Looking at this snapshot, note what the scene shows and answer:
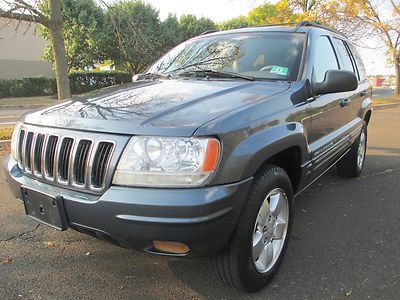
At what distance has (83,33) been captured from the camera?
85.0 ft

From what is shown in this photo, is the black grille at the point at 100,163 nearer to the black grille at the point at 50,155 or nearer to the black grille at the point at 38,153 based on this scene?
the black grille at the point at 50,155

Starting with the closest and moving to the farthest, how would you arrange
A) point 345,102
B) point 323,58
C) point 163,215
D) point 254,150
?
1. point 163,215
2. point 254,150
3. point 323,58
4. point 345,102

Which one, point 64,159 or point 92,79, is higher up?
point 64,159

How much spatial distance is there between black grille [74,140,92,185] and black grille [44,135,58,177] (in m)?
0.23

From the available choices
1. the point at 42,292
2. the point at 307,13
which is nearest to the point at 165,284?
the point at 42,292

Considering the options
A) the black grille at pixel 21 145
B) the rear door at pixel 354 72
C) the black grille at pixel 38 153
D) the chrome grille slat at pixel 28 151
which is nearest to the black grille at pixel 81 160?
the black grille at pixel 38 153

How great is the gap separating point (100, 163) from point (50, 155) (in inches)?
17.7

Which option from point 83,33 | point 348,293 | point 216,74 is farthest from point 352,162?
point 83,33

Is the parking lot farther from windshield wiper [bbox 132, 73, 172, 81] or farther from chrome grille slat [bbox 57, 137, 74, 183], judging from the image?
windshield wiper [bbox 132, 73, 172, 81]

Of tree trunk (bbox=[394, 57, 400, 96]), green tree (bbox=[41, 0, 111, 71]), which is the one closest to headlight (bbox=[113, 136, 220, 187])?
tree trunk (bbox=[394, 57, 400, 96])

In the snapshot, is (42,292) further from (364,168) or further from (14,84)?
(14,84)

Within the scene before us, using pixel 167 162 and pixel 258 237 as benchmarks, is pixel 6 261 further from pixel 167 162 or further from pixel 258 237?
pixel 258 237

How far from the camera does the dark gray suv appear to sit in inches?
84.9

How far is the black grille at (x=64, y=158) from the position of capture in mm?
2402
